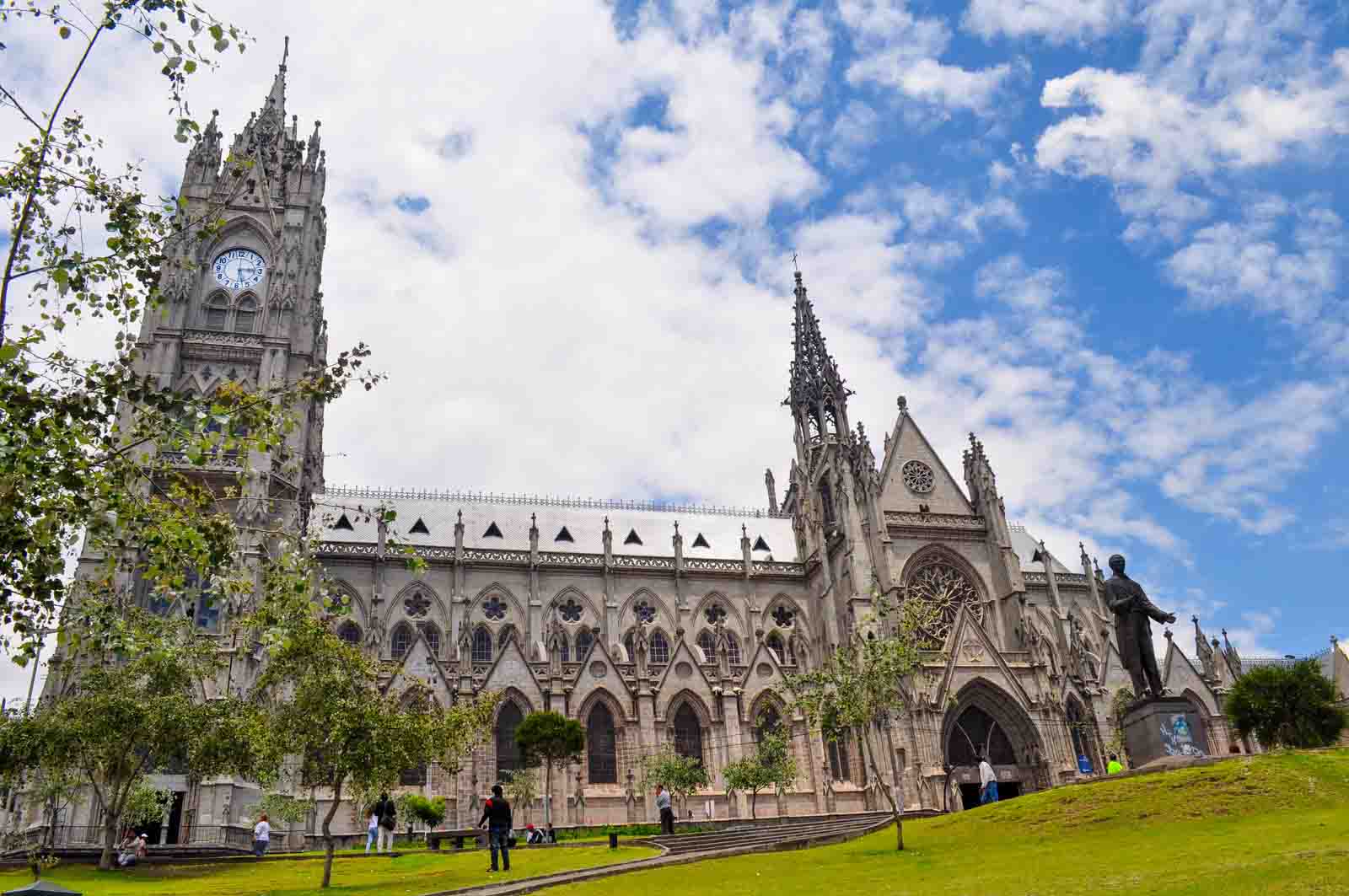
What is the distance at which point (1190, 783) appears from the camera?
61.9 ft

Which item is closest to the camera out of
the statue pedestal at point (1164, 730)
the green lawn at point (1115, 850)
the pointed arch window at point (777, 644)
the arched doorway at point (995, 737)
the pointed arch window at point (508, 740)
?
the green lawn at point (1115, 850)

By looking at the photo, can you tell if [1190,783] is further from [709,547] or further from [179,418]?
[709,547]

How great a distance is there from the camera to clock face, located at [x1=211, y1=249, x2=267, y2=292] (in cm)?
5119

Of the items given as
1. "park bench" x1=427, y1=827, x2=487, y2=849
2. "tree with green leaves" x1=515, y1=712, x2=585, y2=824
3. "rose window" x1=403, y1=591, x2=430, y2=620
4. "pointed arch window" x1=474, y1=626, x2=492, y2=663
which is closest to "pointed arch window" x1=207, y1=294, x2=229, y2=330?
"rose window" x1=403, y1=591, x2=430, y2=620

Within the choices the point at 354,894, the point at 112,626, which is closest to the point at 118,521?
the point at 112,626

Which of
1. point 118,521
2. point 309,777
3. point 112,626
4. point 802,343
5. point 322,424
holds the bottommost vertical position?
point 309,777

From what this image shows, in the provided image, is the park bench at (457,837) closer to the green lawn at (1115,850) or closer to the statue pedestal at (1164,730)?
the green lawn at (1115,850)

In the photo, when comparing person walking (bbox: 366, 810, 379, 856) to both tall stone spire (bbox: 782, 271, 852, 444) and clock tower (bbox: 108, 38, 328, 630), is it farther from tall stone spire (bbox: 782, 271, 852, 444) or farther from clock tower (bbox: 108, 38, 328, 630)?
tall stone spire (bbox: 782, 271, 852, 444)

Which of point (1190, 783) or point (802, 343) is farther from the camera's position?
point (802, 343)

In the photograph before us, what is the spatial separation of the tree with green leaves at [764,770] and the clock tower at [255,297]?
22.1 meters

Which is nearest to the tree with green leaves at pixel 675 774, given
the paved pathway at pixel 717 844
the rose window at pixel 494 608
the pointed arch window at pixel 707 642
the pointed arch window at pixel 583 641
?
the paved pathway at pixel 717 844

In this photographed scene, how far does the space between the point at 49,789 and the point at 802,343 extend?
4607cm

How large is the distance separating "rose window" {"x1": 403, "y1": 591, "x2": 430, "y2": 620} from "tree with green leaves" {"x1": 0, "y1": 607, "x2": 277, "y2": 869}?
18.8 meters

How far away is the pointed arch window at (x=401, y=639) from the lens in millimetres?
47719
